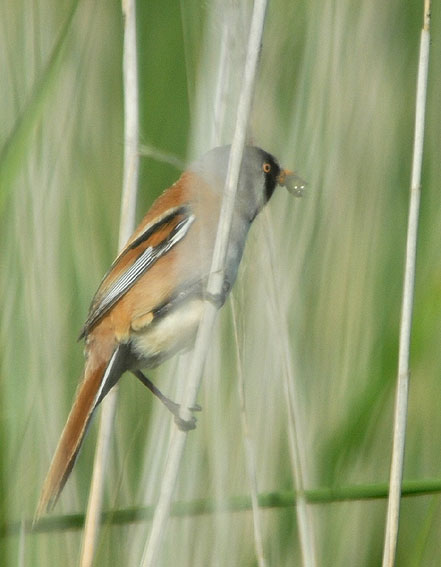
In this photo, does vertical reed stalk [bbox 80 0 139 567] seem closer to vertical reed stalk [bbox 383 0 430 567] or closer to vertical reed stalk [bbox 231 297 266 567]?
vertical reed stalk [bbox 231 297 266 567]

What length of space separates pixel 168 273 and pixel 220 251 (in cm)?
43

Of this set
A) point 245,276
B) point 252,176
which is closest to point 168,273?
point 245,276

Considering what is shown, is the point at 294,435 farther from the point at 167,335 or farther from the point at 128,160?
the point at 128,160

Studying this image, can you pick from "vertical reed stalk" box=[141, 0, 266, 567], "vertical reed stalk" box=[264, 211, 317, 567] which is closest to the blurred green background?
"vertical reed stalk" box=[264, 211, 317, 567]

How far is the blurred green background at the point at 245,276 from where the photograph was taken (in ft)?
5.77

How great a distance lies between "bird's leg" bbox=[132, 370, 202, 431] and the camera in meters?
1.54

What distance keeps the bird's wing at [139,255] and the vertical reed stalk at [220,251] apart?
0.30 metres

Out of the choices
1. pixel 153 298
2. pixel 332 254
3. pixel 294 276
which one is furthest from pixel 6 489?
pixel 332 254

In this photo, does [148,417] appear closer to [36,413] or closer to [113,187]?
[36,413]

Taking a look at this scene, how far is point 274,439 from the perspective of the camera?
1.96 meters

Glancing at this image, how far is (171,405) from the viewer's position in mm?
1740

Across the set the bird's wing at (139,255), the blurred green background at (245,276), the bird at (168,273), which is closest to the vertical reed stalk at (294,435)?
the blurred green background at (245,276)

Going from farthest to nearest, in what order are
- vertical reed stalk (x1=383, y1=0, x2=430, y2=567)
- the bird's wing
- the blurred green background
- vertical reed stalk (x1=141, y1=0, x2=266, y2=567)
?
the bird's wing
the blurred green background
vertical reed stalk (x1=383, y1=0, x2=430, y2=567)
vertical reed stalk (x1=141, y1=0, x2=266, y2=567)

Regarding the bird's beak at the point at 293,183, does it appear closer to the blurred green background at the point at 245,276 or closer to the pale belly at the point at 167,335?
the blurred green background at the point at 245,276
